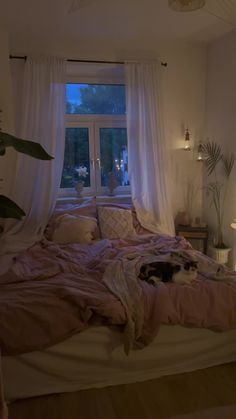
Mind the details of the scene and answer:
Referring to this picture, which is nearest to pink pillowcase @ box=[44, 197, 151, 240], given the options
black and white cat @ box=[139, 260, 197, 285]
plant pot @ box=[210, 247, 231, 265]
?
plant pot @ box=[210, 247, 231, 265]

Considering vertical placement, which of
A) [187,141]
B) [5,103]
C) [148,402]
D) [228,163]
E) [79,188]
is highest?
[5,103]

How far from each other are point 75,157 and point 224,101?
1.79m

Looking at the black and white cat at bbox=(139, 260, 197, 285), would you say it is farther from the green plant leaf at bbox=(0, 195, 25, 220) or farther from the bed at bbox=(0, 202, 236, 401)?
the green plant leaf at bbox=(0, 195, 25, 220)

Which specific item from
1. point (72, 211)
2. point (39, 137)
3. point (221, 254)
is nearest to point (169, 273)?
point (221, 254)

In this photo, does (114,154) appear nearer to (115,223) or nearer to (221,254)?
(115,223)

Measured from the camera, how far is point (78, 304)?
1895 millimetres

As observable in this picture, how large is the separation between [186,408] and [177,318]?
1.53 ft

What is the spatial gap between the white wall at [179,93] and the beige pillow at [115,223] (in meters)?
0.82

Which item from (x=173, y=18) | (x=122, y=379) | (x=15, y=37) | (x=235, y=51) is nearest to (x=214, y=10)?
(x=173, y=18)

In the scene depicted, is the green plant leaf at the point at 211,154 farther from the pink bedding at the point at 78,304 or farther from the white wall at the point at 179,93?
the pink bedding at the point at 78,304

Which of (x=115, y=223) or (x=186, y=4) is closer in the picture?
(x=186, y=4)

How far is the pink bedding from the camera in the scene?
1.79m

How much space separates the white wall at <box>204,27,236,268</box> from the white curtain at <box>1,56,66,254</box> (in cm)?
169

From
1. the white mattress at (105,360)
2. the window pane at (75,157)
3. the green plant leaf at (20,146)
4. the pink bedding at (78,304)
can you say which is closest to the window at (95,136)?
the window pane at (75,157)
